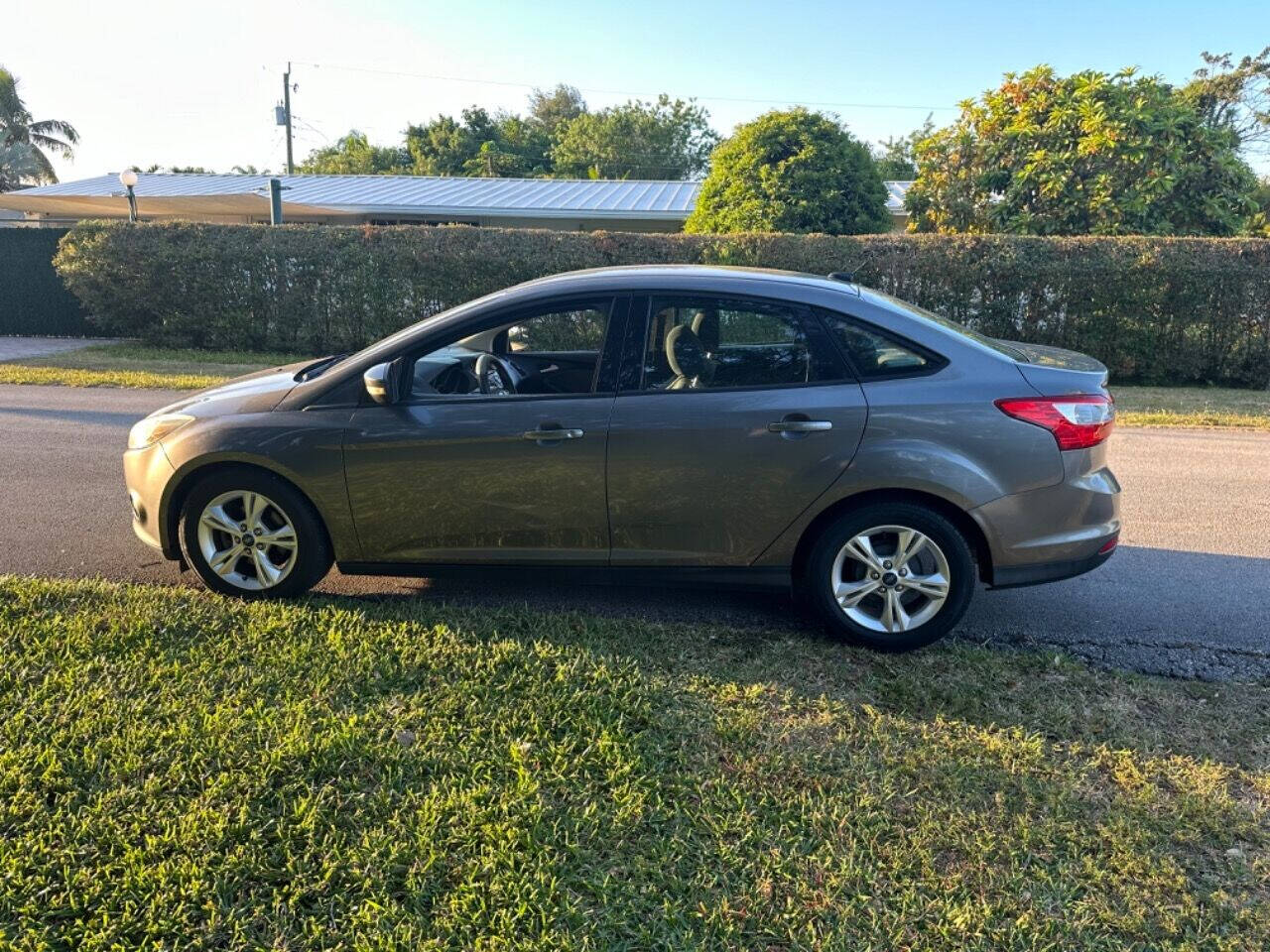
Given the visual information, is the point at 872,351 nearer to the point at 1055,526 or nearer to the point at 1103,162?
the point at 1055,526

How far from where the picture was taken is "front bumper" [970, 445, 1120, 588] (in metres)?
3.88

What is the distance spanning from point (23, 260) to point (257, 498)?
17528mm

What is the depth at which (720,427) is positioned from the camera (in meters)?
3.93

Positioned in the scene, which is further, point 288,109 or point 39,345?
point 288,109

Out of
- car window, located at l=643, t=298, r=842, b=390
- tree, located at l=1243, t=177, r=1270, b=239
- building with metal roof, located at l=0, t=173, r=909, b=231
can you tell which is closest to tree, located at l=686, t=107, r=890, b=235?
tree, located at l=1243, t=177, r=1270, b=239

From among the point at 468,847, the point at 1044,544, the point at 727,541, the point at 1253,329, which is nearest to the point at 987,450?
the point at 1044,544

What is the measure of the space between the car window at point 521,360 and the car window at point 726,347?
0.28m

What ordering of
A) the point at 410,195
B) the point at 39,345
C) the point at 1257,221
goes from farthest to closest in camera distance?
the point at 410,195 < the point at 39,345 < the point at 1257,221

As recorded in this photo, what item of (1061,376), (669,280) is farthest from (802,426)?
(1061,376)

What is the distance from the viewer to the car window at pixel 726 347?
4.02 metres

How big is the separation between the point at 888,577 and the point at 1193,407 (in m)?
9.16

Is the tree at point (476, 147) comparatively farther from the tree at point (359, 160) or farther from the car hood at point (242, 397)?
the car hood at point (242, 397)

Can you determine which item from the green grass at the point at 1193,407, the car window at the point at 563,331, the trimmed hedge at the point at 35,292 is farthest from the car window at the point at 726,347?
the trimmed hedge at the point at 35,292

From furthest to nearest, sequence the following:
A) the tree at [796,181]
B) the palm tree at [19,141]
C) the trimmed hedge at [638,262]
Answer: the palm tree at [19,141]
the tree at [796,181]
the trimmed hedge at [638,262]
